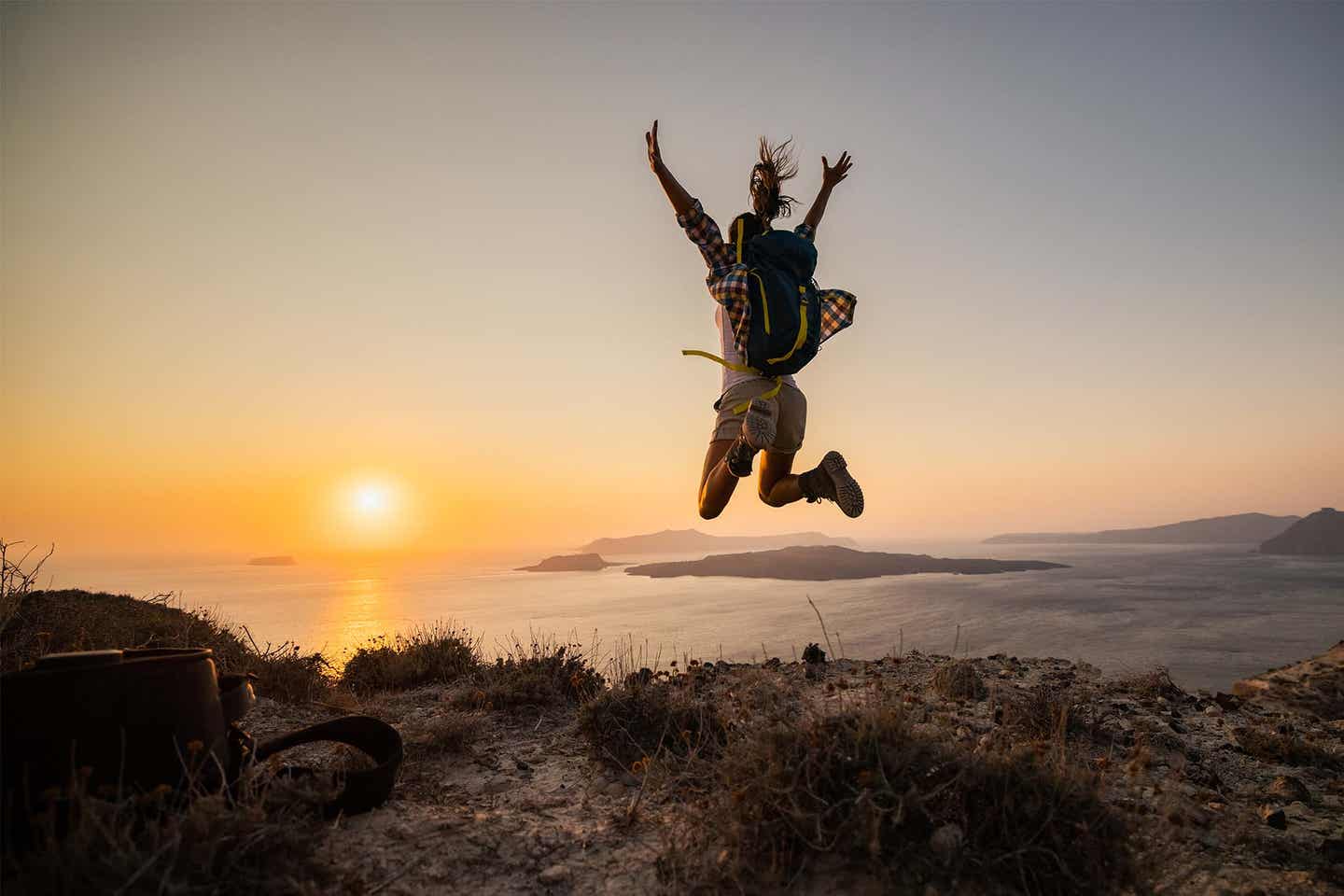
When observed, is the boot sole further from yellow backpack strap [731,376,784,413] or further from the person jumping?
yellow backpack strap [731,376,784,413]

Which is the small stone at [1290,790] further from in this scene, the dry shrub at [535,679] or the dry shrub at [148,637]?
the dry shrub at [148,637]

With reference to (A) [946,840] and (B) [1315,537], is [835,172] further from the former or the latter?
(B) [1315,537]

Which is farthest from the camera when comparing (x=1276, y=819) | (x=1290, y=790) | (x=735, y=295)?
(x=735, y=295)

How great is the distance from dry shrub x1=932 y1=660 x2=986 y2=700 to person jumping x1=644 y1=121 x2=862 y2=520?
2.92 meters

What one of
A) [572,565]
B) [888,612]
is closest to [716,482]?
[888,612]

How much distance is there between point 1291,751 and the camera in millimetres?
5223

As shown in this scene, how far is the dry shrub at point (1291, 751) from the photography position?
5.19 metres

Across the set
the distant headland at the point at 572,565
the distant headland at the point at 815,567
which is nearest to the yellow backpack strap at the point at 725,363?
the distant headland at the point at 815,567

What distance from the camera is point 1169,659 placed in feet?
111

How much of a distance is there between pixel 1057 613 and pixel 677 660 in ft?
190

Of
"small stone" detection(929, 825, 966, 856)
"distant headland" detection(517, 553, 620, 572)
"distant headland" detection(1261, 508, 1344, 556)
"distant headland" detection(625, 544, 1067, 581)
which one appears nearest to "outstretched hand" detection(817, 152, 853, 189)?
"small stone" detection(929, 825, 966, 856)

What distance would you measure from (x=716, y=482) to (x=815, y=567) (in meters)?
88.4

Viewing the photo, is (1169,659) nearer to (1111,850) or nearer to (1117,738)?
(1117,738)

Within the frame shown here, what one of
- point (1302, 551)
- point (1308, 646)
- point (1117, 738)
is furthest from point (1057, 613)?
point (1302, 551)
